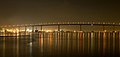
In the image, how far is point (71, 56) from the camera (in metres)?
20.6

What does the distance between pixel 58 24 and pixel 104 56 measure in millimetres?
56166

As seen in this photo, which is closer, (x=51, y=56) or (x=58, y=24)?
(x=51, y=56)

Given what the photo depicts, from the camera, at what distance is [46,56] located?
817 inches

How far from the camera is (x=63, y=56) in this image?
2069cm

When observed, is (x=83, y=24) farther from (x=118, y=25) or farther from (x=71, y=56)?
(x=71, y=56)

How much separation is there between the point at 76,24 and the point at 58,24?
5.61 m

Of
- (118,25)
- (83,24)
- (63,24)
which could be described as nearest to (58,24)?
(63,24)

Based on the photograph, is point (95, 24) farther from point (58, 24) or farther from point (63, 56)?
point (63, 56)

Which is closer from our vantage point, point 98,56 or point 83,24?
point 98,56

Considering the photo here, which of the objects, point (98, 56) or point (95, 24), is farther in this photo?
point (95, 24)

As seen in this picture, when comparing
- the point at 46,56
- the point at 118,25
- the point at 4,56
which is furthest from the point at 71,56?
the point at 118,25

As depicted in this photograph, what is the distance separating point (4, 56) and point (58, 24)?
56.7 meters

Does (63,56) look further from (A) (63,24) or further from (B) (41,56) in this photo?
(A) (63,24)

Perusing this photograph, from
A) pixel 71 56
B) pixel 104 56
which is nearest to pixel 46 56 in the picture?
pixel 71 56
